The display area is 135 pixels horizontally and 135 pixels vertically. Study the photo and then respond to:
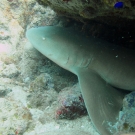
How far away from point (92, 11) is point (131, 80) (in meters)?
1.32

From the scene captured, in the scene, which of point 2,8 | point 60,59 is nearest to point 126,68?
point 60,59

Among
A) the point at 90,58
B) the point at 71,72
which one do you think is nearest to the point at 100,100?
the point at 90,58

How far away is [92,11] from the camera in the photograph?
2.47m

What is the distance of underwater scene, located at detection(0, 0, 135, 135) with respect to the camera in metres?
2.33

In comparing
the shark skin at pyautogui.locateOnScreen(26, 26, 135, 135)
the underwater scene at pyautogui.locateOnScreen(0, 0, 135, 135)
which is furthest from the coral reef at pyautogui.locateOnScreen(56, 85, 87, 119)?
the shark skin at pyautogui.locateOnScreen(26, 26, 135, 135)

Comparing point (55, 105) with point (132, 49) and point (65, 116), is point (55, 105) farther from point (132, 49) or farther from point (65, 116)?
point (132, 49)

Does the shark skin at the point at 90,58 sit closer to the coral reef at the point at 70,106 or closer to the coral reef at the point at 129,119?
the coral reef at the point at 70,106

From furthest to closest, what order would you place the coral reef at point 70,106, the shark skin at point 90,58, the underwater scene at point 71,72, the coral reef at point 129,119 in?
the shark skin at point 90,58 < the coral reef at point 70,106 < the underwater scene at point 71,72 < the coral reef at point 129,119

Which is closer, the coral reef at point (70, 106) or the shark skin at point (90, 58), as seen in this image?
the coral reef at point (70, 106)

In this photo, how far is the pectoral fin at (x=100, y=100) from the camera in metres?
2.37

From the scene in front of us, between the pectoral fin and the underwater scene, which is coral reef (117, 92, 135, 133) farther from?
the pectoral fin

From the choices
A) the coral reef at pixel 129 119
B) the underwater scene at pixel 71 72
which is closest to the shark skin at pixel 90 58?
the underwater scene at pixel 71 72

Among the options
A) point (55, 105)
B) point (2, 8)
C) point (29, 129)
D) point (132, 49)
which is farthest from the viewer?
point (2, 8)

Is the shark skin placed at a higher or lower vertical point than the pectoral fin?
higher
